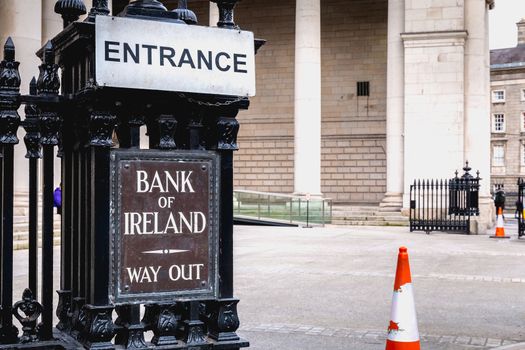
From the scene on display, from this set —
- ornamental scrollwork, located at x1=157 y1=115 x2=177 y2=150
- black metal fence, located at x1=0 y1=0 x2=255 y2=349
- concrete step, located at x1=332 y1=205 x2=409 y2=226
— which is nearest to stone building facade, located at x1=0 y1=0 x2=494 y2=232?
concrete step, located at x1=332 y1=205 x2=409 y2=226

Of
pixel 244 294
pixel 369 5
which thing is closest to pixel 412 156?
pixel 369 5

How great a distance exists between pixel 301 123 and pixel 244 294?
72.2 feet

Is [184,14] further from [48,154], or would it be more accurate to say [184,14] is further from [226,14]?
[48,154]

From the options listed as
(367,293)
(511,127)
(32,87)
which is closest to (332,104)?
(367,293)

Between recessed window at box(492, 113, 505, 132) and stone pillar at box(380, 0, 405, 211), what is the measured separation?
51.4 meters

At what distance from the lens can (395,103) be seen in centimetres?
3297

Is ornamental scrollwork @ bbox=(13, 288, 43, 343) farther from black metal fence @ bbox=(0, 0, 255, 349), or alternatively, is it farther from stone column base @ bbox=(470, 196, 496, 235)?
stone column base @ bbox=(470, 196, 496, 235)

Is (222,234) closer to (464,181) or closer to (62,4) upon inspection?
(62,4)

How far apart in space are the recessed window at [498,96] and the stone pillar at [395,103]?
50.7 metres

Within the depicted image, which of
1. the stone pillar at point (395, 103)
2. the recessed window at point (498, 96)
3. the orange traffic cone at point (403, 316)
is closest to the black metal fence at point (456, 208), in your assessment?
the stone pillar at point (395, 103)

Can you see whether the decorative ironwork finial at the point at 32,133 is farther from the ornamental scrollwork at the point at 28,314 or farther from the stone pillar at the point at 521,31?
the stone pillar at the point at 521,31

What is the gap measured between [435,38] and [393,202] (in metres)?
6.53

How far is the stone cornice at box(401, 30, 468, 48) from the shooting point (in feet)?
103

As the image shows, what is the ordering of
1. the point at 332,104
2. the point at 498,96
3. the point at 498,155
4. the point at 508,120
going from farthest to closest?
1. the point at 498,155
2. the point at 498,96
3. the point at 508,120
4. the point at 332,104
